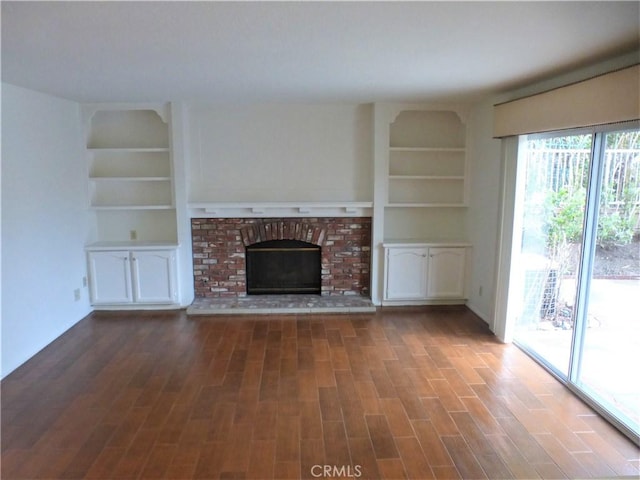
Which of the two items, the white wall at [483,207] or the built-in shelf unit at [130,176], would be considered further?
the built-in shelf unit at [130,176]

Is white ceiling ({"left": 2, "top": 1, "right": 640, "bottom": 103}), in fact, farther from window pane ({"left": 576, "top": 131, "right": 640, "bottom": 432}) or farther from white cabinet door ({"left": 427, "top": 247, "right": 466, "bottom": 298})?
white cabinet door ({"left": 427, "top": 247, "right": 466, "bottom": 298})

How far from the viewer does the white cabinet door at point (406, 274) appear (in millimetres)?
5188

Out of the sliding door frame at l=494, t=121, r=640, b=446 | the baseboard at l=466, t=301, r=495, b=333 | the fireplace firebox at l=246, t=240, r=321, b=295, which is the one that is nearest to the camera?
the sliding door frame at l=494, t=121, r=640, b=446

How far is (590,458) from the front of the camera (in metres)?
2.55

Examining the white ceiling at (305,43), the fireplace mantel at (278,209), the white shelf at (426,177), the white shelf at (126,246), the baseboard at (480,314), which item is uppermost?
the white ceiling at (305,43)

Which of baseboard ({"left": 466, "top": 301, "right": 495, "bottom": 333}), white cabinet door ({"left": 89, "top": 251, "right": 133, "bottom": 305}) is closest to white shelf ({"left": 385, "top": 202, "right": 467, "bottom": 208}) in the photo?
baseboard ({"left": 466, "top": 301, "right": 495, "bottom": 333})

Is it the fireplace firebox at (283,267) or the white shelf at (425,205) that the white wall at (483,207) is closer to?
the white shelf at (425,205)

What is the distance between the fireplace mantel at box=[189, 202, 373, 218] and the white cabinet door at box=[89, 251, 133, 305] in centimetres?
96

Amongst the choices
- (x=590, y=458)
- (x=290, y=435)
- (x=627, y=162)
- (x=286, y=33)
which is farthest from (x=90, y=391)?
(x=627, y=162)

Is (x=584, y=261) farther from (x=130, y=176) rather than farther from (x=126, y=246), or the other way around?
(x=130, y=176)

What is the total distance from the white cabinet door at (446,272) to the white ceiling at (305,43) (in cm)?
195

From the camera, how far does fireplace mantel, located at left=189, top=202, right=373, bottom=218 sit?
16.9ft

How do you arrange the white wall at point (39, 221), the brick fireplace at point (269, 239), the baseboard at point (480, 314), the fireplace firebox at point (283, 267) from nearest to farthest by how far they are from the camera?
the white wall at point (39, 221)
the baseboard at point (480, 314)
the brick fireplace at point (269, 239)
the fireplace firebox at point (283, 267)

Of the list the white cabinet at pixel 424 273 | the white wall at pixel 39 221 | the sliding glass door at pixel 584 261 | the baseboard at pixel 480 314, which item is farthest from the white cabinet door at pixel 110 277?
the sliding glass door at pixel 584 261
